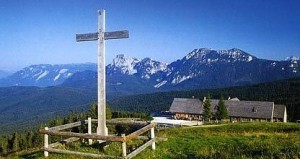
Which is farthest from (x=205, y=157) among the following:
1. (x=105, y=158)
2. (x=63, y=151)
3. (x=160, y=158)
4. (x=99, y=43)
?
(x=99, y=43)

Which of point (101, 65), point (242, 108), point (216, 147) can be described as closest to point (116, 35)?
point (101, 65)

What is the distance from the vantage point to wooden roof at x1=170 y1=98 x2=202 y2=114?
137 metres

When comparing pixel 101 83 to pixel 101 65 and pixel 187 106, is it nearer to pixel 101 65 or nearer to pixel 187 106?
pixel 101 65

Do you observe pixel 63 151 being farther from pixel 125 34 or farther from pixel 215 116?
pixel 215 116

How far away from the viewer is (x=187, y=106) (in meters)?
139

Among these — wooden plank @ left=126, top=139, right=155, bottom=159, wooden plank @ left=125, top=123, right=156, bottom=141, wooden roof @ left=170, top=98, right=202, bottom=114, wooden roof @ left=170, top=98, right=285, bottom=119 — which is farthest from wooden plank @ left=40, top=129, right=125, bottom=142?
wooden roof @ left=170, top=98, right=202, bottom=114

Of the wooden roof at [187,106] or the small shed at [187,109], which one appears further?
the wooden roof at [187,106]

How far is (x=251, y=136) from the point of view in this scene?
74.0 feet

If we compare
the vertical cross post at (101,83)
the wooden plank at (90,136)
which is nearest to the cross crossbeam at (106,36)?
the vertical cross post at (101,83)

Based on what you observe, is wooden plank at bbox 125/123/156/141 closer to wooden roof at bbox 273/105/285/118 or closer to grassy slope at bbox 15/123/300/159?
grassy slope at bbox 15/123/300/159

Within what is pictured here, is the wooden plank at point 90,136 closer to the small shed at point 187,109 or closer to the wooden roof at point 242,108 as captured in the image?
the wooden roof at point 242,108

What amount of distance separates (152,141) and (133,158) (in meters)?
2.26

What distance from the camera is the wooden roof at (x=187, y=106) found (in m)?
137

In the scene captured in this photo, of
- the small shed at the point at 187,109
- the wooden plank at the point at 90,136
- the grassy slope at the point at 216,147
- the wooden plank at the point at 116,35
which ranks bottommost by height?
the small shed at the point at 187,109
